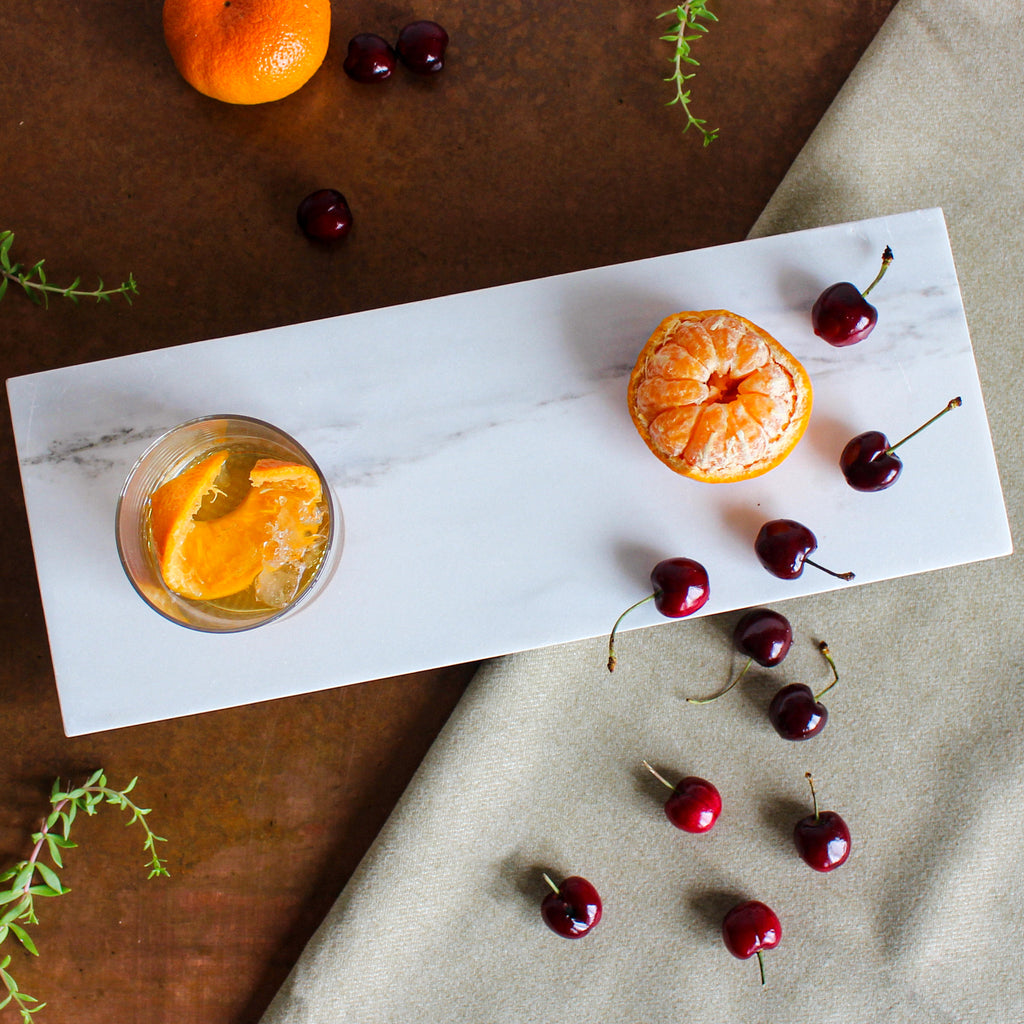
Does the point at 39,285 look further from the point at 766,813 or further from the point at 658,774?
the point at 766,813

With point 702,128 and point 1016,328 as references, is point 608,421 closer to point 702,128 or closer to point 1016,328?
point 702,128

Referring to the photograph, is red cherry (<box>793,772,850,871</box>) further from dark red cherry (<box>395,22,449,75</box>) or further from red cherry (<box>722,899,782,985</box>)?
dark red cherry (<box>395,22,449,75</box>)

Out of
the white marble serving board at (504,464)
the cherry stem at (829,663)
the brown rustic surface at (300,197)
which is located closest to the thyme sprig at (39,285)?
the brown rustic surface at (300,197)

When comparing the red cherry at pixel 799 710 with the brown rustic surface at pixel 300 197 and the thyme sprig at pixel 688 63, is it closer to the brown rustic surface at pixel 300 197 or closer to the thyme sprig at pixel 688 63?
the brown rustic surface at pixel 300 197

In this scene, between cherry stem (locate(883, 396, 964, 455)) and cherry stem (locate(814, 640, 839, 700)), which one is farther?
cherry stem (locate(814, 640, 839, 700))

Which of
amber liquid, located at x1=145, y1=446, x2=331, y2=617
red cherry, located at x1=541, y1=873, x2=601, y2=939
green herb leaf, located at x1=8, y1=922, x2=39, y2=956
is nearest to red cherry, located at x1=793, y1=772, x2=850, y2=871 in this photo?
red cherry, located at x1=541, y1=873, x2=601, y2=939

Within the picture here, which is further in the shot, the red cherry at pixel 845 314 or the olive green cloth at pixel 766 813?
the olive green cloth at pixel 766 813

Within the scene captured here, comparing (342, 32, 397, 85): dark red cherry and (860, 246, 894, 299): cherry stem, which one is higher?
(342, 32, 397, 85): dark red cherry
